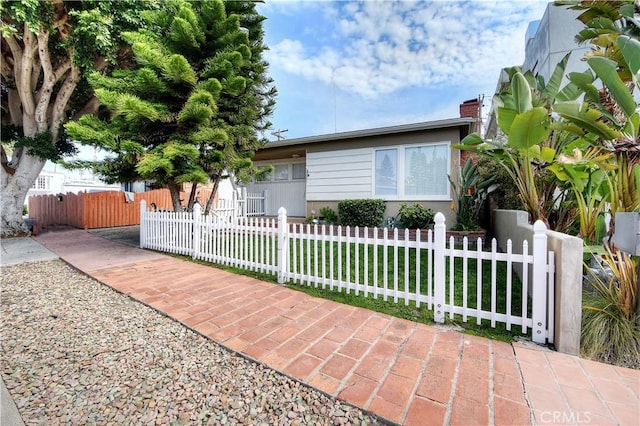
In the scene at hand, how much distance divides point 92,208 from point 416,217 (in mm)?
13277

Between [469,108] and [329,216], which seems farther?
[469,108]

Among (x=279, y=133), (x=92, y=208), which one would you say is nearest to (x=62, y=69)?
(x=92, y=208)

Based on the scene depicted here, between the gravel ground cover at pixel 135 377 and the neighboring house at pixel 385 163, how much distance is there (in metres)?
7.49

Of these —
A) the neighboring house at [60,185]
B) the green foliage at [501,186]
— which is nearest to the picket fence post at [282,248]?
the green foliage at [501,186]

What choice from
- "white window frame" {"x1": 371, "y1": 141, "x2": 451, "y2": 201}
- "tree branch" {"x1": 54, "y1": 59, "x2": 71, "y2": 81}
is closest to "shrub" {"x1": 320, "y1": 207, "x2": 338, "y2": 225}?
"white window frame" {"x1": 371, "y1": 141, "x2": 451, "y2": 201}

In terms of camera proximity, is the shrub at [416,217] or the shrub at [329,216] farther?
the shrub at [329,216]

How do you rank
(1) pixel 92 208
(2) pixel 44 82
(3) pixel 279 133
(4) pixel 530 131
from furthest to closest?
(3) pixel 279 133 → (1) pixel 92 208 → (2) pixel 44 82 → (4) pixel 530 131

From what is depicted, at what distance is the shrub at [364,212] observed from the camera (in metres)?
9.03

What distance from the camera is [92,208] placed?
1203 cm

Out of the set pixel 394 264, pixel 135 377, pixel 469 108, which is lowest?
pixel 135 377

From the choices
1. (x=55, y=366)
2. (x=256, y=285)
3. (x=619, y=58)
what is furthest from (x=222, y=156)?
(x=619, y=58)

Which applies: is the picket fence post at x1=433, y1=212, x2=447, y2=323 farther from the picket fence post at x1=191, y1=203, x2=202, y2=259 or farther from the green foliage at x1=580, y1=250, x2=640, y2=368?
the picket fence post at x1=191, y1=203, x2=202, y2=259

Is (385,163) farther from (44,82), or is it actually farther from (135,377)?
(44,82)

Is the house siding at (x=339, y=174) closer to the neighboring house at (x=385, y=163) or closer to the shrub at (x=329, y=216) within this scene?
the neighboring house at (x=385, y=163)
